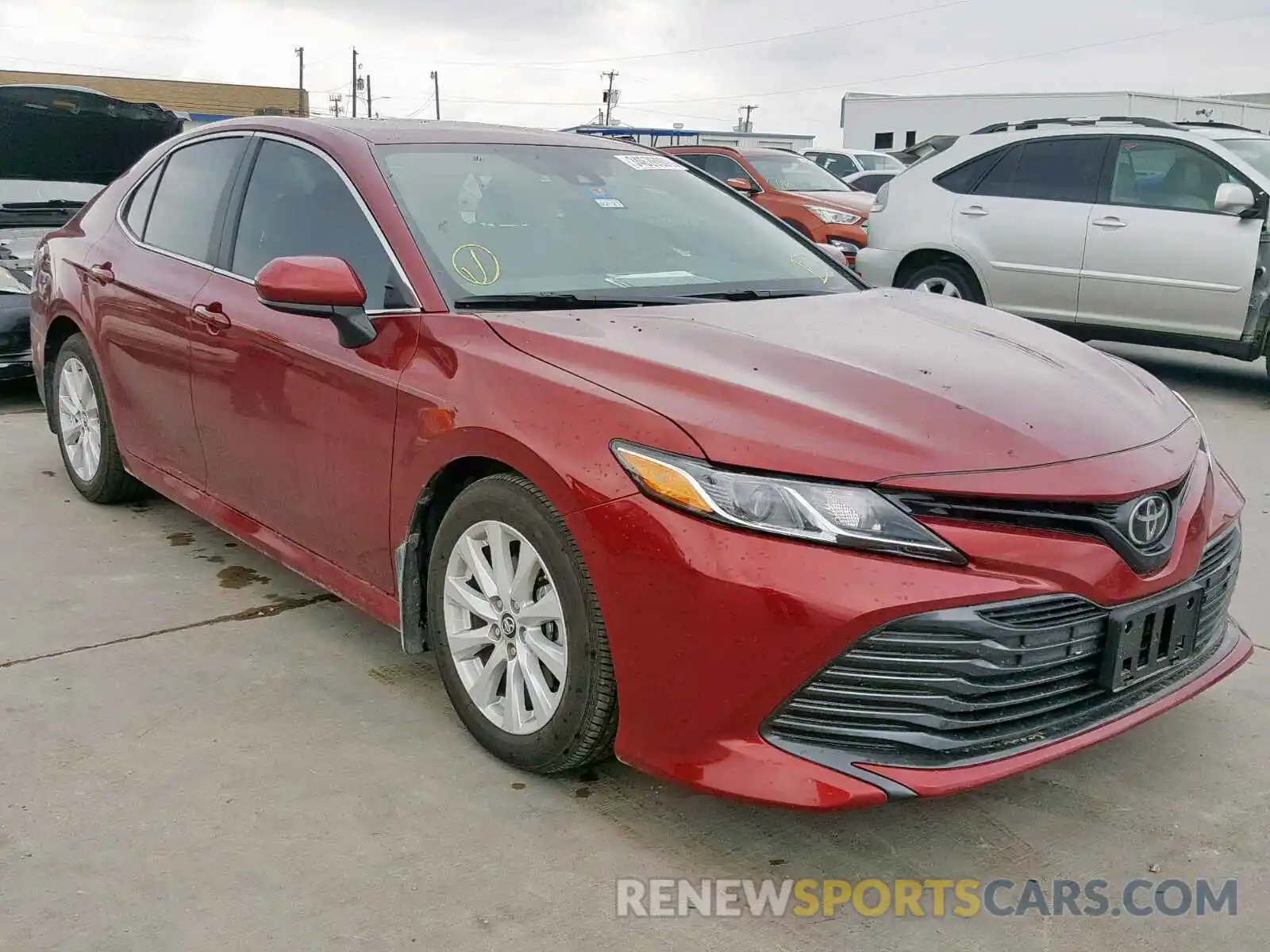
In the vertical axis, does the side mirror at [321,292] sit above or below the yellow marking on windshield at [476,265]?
below

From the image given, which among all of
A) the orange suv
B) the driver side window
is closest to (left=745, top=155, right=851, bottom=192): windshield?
the orange suv

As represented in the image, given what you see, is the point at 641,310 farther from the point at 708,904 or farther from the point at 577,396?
the point at 708,904

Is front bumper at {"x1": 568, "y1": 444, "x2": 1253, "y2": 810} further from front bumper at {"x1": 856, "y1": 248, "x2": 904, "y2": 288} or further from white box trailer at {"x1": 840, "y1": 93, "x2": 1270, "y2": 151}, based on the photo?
white box trailer at {"x1": 840, "y1": 93, "x2": 1270, "y2": 151}

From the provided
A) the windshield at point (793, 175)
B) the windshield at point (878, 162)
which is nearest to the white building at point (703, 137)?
the windshield at point (878, 162)

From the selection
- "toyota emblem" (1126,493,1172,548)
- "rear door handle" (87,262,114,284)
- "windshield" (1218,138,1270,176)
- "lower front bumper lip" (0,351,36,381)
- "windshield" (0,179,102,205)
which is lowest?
"lower front bumper lip" (0,351,36,381)

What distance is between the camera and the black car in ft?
23.2

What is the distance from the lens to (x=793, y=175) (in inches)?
525

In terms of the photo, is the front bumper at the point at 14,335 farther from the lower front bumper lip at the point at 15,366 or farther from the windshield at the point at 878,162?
the windshield at the point at 878,162

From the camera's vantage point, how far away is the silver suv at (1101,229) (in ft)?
24.3

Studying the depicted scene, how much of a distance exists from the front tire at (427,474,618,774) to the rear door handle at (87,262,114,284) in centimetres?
221

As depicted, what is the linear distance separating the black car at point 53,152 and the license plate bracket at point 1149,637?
6.14 m

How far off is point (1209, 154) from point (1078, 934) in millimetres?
6517

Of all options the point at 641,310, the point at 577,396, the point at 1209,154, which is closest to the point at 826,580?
the point at 577,396

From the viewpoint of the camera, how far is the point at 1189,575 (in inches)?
105
